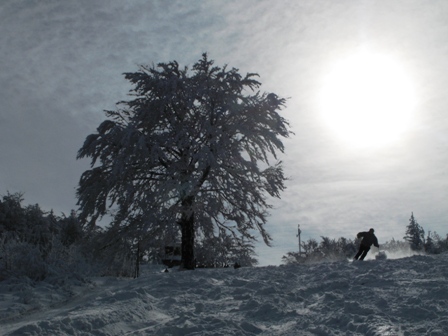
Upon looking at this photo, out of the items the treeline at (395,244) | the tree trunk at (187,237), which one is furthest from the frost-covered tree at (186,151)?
the treeline at (395,244)

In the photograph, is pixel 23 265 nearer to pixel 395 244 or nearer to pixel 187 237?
pixel 187 237

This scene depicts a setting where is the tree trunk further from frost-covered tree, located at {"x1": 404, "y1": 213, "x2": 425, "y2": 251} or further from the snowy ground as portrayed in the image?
frost-covered tree, located at {"x1": 404, "y1": 213, "x2": 425, "y2": 251}

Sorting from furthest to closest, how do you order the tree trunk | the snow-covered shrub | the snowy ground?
the tree trunk < the snow-covered shrub < the snowy ground

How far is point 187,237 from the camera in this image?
54.6 feet

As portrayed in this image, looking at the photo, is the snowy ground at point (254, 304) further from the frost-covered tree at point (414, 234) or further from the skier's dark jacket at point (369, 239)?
the frost-covered tree at point (414, 234)

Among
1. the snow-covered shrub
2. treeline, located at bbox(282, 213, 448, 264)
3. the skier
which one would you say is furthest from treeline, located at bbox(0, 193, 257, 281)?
treeline, located at bbox(282, 213, 448, 264)

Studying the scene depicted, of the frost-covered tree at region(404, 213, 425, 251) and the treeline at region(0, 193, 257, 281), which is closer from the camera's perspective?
the treeline at region(0, 193, 257, 281)

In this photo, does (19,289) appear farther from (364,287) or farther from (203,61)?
(203,61)

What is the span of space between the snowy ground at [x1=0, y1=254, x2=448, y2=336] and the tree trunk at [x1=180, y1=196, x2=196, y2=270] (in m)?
4.62

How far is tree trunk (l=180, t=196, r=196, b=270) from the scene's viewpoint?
16234 millimetres

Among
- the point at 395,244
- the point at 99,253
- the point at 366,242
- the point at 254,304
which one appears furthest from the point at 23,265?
the point at 395,244

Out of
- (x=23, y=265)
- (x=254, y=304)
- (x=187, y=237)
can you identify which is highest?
(x=187, y=237)

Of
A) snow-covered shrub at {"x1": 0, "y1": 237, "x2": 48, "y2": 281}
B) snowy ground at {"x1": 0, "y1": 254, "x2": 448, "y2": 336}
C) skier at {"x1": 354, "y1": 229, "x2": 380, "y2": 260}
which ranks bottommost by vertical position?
snowy ground at {"x1": 0, "y1": 254, "x2": 448, "y2": 336}

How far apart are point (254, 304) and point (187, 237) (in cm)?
925
